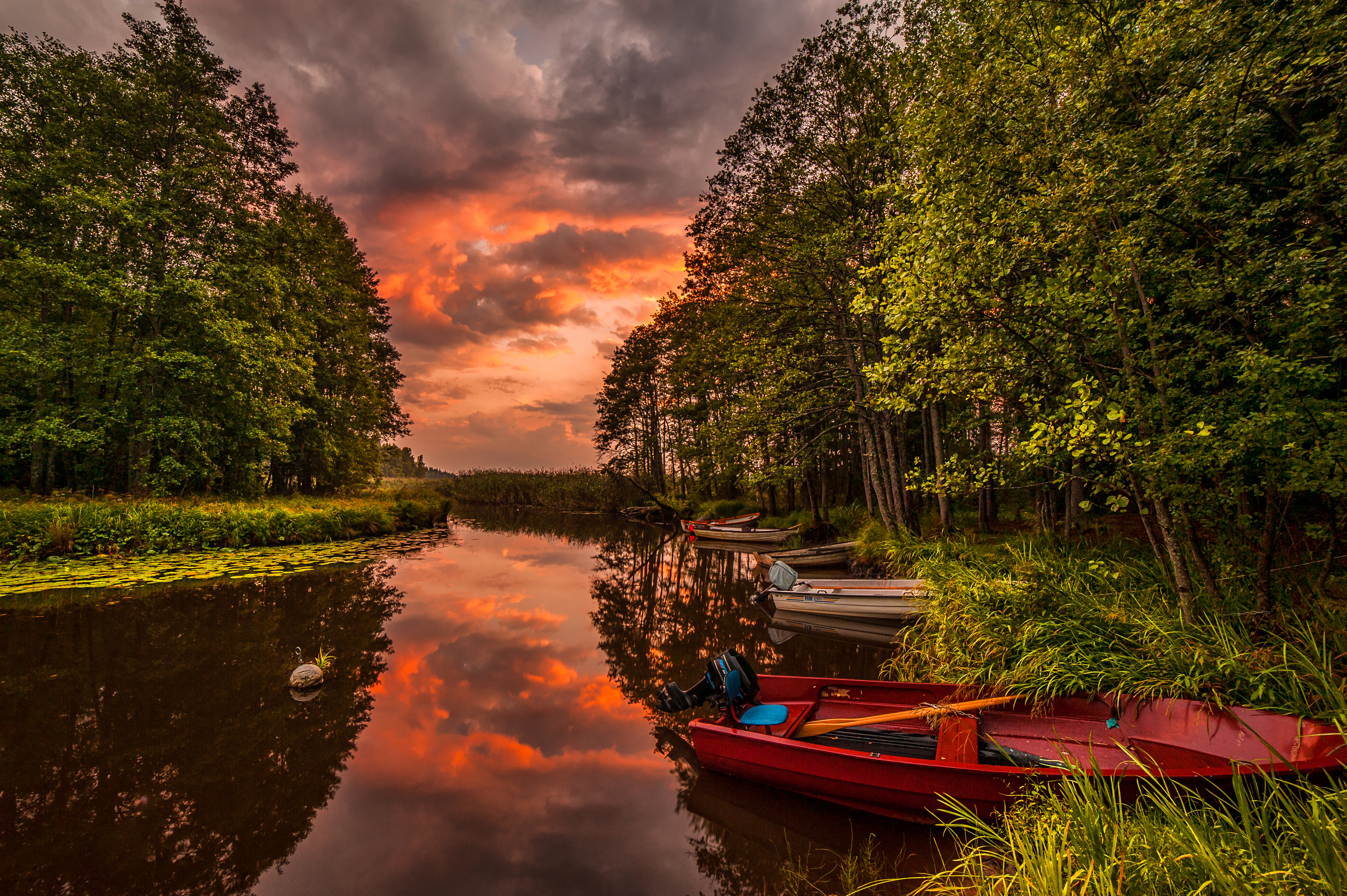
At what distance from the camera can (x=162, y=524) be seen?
45.2 ft

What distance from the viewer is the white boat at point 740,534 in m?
20.3

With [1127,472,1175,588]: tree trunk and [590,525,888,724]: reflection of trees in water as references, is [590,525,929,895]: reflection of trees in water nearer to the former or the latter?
[590,525,888,724]: reflection of trees in water

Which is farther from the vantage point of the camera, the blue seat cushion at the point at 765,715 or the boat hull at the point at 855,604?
the boat hull at the point at 855,604

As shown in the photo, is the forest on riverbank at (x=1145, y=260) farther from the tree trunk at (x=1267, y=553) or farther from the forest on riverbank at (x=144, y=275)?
the forest on riverbank at (x=144, y=275)

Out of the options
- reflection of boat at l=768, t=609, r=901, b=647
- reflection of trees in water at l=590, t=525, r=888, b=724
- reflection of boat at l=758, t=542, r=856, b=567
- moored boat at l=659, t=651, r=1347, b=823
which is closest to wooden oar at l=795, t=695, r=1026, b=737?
moored boat at l=659, t=651, r=1347, b=823

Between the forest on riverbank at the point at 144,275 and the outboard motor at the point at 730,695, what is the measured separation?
2023 centimetres

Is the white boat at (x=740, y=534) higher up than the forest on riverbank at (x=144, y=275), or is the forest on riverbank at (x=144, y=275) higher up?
the forest on riverbank at (x=144, y=275)

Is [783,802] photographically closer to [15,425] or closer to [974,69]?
[974,69]

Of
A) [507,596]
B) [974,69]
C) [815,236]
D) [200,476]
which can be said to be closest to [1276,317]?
[974,69]

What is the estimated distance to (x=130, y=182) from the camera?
16047 millimetres

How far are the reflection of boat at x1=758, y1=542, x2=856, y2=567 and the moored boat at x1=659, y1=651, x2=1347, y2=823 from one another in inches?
374

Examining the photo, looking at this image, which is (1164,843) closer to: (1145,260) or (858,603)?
(1145,260)

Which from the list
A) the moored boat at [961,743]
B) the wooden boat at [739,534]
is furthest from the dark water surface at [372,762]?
the wooden boat at [739,534]

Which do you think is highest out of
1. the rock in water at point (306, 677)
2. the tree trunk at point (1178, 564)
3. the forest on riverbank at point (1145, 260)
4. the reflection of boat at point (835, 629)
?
the forest on riverbank at point (1145, 260)
